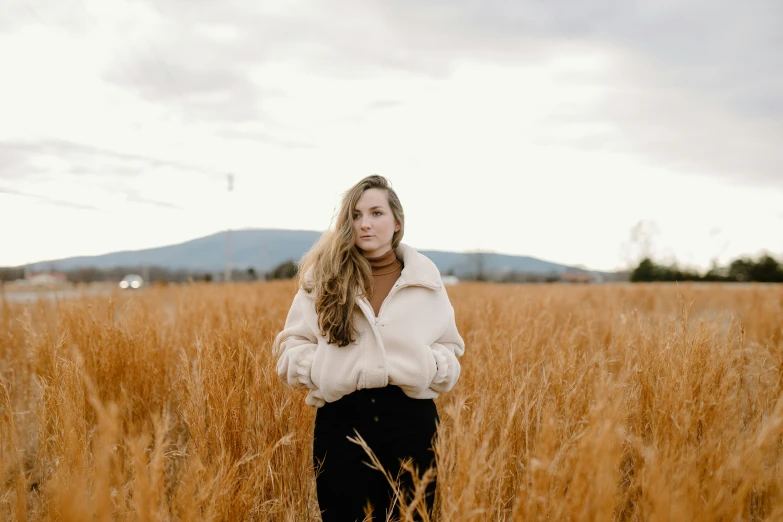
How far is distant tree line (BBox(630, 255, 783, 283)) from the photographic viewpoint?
32562mm

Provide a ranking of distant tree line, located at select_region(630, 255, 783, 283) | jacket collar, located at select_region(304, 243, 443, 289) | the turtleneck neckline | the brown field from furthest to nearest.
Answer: distant tree line, located at select_region(630, 255, 783, 283)
the turtleneck neckline
jacket collar, located at select_region(304, 243, 443, 289)
the brown field

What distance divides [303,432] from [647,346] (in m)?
1.90

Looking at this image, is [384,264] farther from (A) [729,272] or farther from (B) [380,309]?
(A) [729,272]

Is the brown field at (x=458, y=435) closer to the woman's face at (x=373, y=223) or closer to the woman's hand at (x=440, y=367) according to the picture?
the woman's hand at (x=440, y=367)

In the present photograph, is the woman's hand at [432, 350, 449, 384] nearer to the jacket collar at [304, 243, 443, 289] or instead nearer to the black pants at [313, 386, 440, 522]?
the black pants at [313, 386, 440, 522]

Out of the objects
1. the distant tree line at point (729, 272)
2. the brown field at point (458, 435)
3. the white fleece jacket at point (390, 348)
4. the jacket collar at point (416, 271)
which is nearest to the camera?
the brown field at point (458, 435)

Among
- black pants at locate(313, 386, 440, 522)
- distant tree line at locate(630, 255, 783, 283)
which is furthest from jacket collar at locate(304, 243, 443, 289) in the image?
distant tree line at locate(630, 255, 783, 283)

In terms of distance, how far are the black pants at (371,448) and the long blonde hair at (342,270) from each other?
0.27 metres

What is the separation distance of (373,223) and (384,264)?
7.8 inches

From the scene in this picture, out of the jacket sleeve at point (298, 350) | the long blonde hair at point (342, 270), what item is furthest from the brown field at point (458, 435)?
the long blonde hair at point (342, 270)

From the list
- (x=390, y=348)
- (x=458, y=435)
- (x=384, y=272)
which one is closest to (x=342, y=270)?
(x=384, y=272)

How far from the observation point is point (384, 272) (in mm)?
2061

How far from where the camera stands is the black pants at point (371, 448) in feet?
6.09

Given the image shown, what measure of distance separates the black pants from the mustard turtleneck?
0.39 meters
